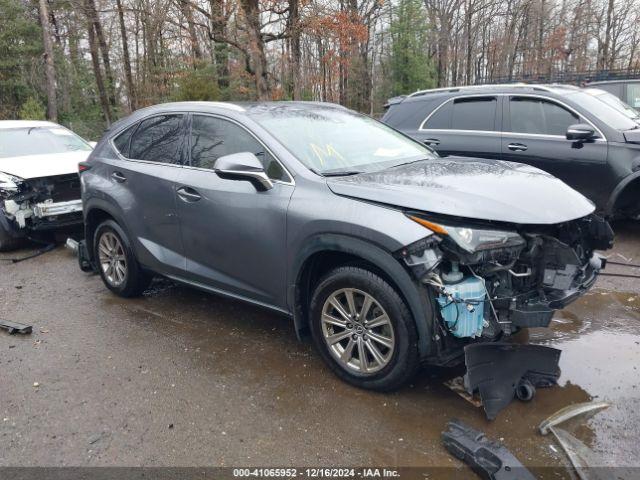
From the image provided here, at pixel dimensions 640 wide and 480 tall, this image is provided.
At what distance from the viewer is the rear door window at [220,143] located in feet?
12.1

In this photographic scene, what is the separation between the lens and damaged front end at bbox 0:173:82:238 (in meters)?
6.71

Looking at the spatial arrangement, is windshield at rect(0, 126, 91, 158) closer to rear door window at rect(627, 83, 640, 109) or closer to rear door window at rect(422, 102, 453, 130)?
rear door window at rect(422, 102, 453, 130)

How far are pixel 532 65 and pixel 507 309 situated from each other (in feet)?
127

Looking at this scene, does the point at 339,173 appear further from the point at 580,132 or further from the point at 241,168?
the point at 580,132

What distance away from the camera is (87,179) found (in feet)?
17.1

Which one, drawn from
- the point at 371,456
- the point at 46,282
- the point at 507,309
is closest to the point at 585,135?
the point at 507,309

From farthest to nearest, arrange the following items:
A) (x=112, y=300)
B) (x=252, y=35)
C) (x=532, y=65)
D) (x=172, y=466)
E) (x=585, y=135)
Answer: (x=532, y=65), (x=252, y=35), (x=585, y=135), (x=112, y=300), (x=172, y=466)

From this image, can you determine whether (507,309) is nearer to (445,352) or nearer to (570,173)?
(445,352)

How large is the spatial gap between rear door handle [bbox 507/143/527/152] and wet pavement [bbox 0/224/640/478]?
89.0 inches

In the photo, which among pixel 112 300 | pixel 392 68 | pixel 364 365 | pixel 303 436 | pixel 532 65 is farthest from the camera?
pixel 532 65

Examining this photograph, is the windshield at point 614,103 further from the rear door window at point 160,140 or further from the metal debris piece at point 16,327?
the metal debris piece at point 16,327

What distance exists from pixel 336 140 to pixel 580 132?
3.34 meters

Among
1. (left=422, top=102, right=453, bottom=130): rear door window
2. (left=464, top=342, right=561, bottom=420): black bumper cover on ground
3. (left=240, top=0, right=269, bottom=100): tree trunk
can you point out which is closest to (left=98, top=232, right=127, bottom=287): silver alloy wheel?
(left=464, top=342, right=561, bottom=420): black bumper cover on ground

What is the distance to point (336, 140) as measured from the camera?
159 inches
